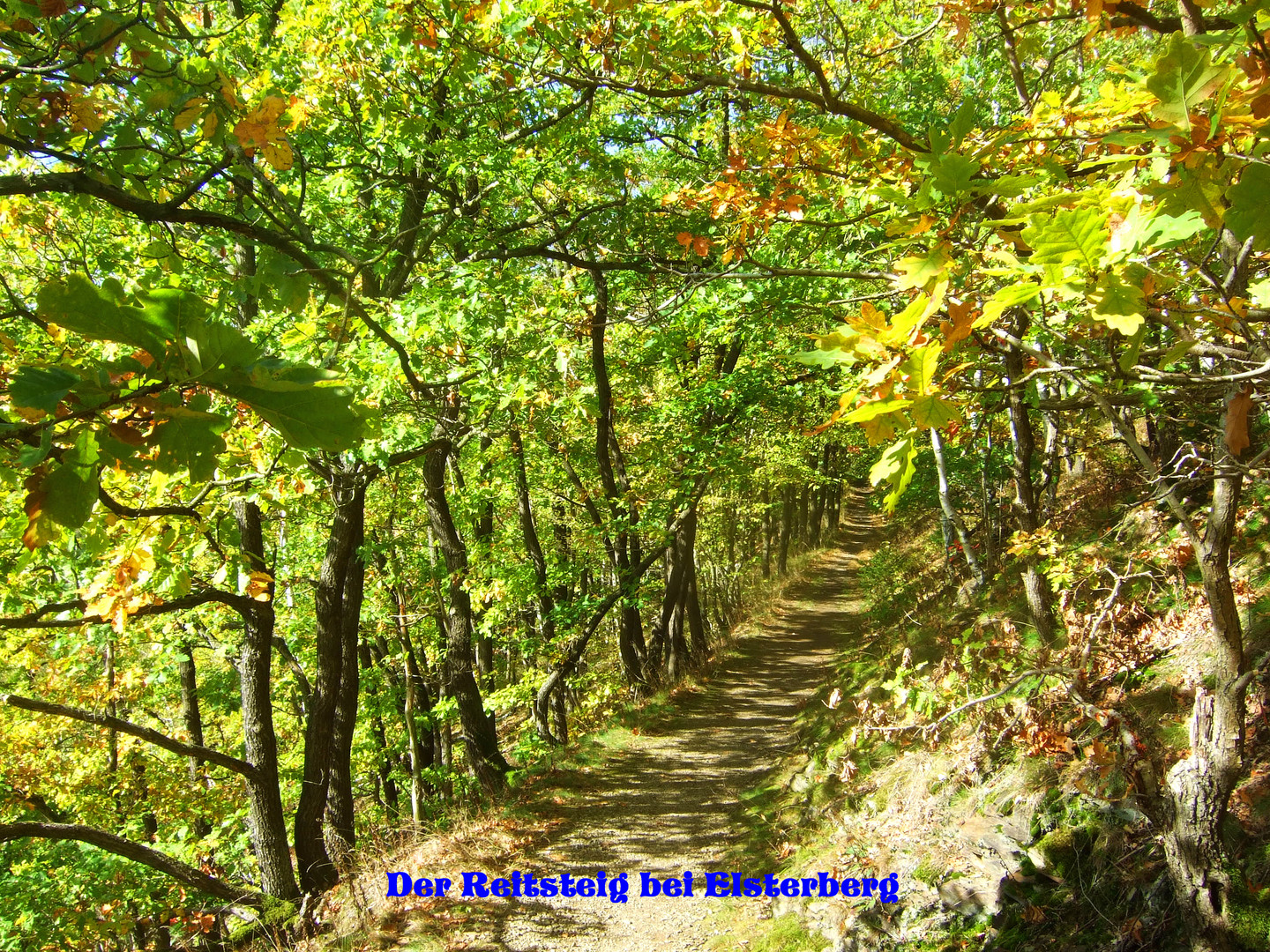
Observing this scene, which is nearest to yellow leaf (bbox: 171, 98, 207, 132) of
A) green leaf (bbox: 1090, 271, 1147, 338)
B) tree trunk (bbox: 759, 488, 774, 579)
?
green leaf (bbox: 1090, 271, 1147, 338)

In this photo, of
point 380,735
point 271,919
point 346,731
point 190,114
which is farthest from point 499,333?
point 380,735

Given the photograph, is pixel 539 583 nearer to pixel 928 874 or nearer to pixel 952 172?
pixel 928 874

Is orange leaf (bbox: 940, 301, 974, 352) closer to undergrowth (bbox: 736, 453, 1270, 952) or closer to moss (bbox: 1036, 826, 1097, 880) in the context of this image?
undergrowth (bbox: 736, 453, 1270, 952)

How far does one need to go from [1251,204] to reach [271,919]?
8599 millimetres

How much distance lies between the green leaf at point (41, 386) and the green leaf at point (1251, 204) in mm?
1601

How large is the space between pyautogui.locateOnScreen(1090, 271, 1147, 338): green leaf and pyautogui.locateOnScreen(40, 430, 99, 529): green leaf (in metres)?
1.45

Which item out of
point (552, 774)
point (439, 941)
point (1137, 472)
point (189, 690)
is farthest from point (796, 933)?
point (189, 690)

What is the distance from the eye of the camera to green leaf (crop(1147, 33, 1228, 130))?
3.77ft

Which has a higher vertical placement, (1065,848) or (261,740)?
(1065,848)

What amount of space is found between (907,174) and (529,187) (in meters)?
5.01

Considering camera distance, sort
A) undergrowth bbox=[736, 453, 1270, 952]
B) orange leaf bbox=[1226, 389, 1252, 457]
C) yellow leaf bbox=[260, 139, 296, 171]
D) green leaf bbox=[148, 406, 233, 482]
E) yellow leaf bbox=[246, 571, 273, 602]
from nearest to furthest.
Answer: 1. green leaf bbox=[148, 406, 233, 482]
2. orange leaf bbox=[1226, 389, 1252, 457]
3. yellow leaf bbox=[260, 139, 296, 171]
4. undergrowth bbox=[736, 453, 1270, 952]
5. yellow leaf bbox=[246, 571, 273, 602]

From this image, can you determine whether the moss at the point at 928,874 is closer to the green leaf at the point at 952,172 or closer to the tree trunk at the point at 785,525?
the green leaf at the point at 952,172

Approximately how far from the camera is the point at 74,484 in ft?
3.23

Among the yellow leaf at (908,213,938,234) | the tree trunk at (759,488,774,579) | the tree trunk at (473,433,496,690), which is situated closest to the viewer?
the yellow leaf at (908,213,938,234)
